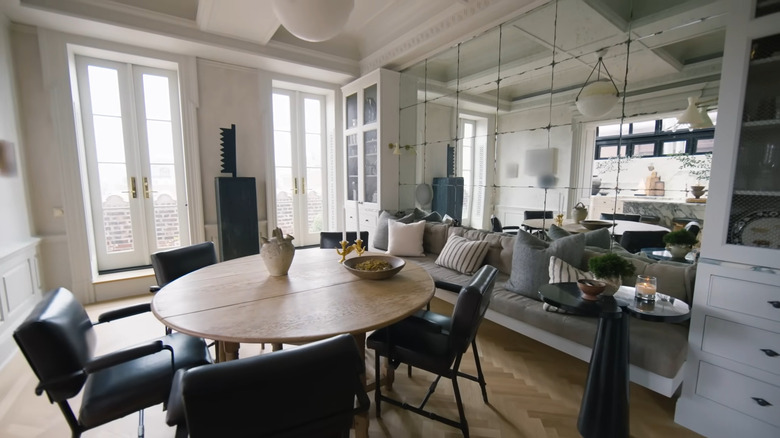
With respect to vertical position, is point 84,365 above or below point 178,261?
below

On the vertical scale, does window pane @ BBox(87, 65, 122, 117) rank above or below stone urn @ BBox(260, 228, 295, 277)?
above

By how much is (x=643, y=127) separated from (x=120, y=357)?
3.21 metres

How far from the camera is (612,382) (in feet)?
4.84

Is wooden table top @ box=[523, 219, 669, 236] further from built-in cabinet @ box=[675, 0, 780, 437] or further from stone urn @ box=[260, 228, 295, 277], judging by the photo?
stone urn @ box=[260, 228, 295, 277]

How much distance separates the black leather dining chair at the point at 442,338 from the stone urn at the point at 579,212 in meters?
1.67

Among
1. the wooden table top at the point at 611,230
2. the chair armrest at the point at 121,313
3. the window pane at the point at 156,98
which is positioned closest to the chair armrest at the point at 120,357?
the chair armrest at the point at 121,313

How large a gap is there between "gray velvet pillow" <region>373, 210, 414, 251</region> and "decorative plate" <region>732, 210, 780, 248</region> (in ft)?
8.45

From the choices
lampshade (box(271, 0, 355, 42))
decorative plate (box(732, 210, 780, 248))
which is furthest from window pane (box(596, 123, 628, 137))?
lampshade (box(271, 0, 355, 42))

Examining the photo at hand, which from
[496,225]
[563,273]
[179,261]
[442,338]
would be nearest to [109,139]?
[179,261]

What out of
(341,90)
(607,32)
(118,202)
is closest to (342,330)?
(607,32)

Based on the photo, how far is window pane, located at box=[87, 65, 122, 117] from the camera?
329cm

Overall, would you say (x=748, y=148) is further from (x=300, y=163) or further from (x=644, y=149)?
(x=300, y=163)

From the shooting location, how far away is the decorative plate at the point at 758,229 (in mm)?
1420

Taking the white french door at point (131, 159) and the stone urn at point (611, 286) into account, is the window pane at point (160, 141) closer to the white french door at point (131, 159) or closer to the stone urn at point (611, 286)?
the white french door at point (131, 159)
